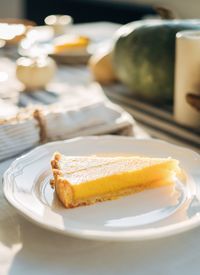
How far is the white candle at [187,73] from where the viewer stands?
80 cm

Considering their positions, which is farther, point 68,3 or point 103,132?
point 68,3

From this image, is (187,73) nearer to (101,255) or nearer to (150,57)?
(150,57)

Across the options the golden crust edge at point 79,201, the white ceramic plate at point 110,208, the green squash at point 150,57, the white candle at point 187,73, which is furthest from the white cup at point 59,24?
the golden crust edge at point 79,201

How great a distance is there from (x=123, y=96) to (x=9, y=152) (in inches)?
15.1

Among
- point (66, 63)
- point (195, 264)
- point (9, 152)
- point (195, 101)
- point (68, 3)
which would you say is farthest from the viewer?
point (68, 3)

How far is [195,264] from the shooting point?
451 millimetres

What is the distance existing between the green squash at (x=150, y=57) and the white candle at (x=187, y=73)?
0.06 metres

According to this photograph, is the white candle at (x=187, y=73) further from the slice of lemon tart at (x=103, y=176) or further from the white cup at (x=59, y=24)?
the white cup at (x=59, y=24)

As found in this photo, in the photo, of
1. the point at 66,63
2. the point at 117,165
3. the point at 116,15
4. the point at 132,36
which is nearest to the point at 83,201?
the point at 117,165

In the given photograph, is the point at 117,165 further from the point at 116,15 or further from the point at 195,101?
the point at 116,15

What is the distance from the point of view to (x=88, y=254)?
461mm

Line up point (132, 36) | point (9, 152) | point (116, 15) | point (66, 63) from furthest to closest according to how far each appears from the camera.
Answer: point (116, 15), point (66, 63), point (132, 36), point (9, 152)

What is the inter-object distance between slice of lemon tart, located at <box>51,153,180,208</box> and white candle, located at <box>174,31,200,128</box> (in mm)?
287

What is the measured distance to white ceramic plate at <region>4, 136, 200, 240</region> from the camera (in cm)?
44
